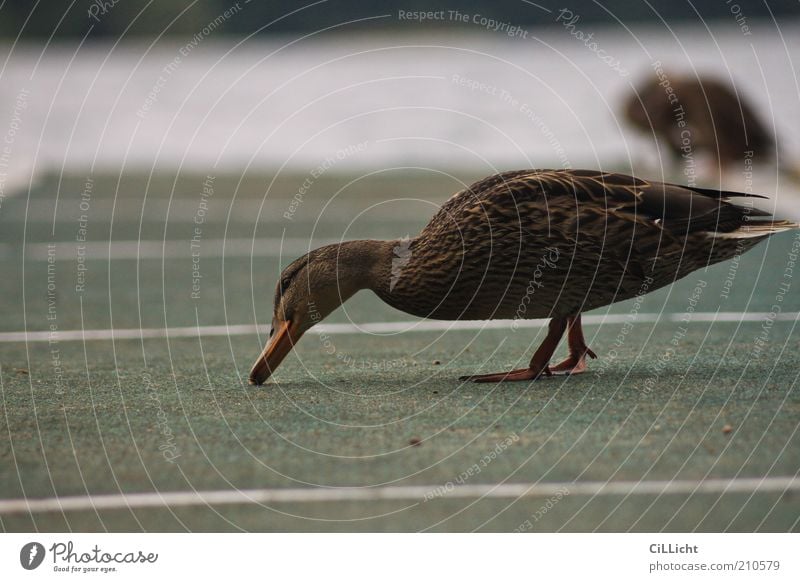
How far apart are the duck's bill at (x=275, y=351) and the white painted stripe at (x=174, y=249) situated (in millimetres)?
3906

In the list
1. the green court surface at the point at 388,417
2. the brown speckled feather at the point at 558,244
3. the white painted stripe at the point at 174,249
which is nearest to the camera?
the green court surface at the point at 388,417

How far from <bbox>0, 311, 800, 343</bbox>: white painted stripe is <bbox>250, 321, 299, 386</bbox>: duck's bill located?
58.0 inches

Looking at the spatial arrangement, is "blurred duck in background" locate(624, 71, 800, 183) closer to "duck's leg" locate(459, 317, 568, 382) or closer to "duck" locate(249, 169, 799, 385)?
"duck" locate(249, 169, 799, 385)

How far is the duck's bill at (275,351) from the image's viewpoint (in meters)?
5.13

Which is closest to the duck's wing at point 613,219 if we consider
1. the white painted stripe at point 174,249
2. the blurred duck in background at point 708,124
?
the white painted stripe at point 174,249

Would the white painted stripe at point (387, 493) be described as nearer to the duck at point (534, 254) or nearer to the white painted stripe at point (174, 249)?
the duck at point (534, 254)

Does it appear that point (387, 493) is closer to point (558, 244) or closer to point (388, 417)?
point (388, 417)

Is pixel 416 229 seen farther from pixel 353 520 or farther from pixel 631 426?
pixel 353 520

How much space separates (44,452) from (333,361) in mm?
1866

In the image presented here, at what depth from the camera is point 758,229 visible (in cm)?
500
